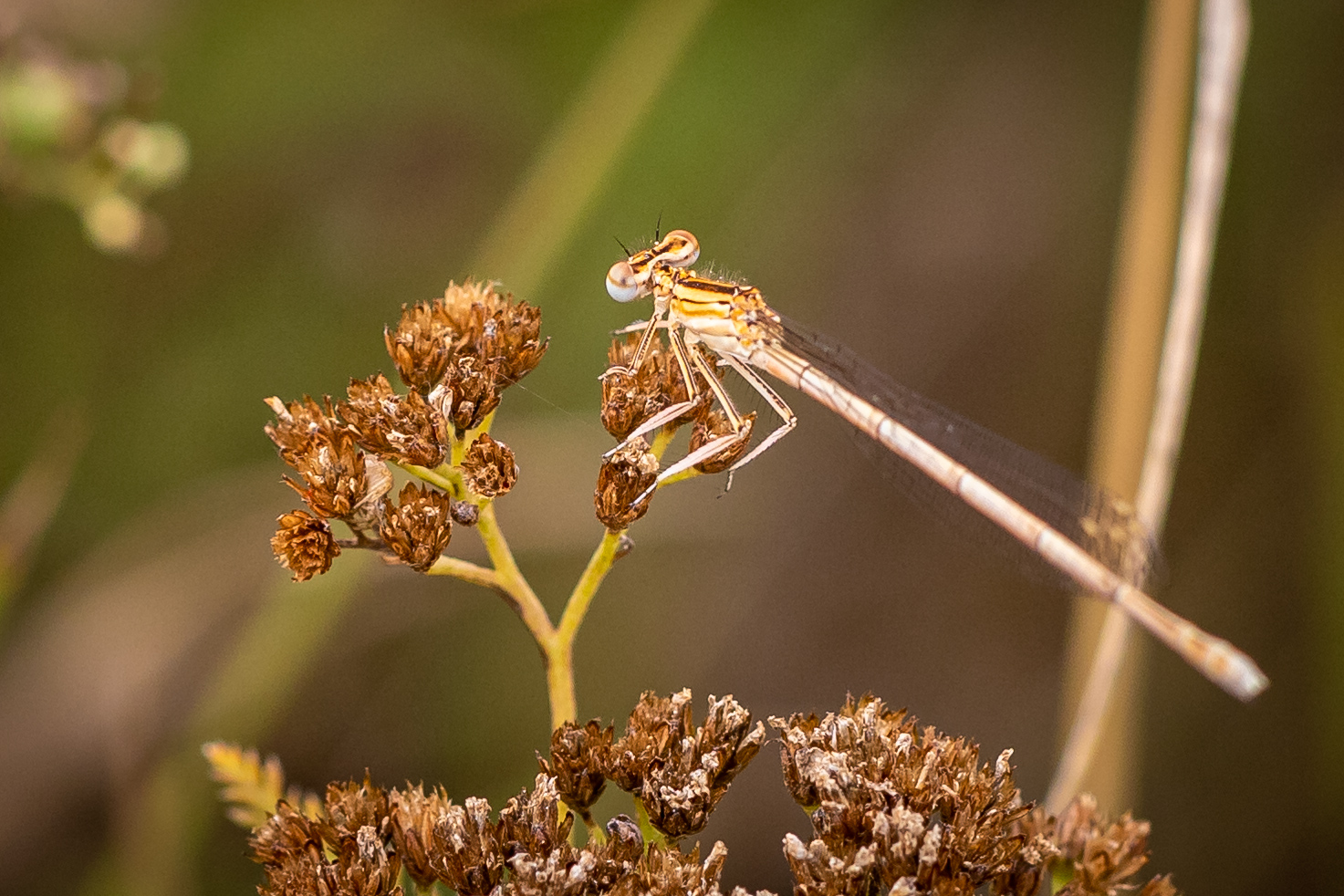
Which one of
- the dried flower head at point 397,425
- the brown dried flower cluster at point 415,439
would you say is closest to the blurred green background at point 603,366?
the brown dried flower cluster at point 415,439

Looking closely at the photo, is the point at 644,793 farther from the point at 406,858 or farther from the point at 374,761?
the point at 374,761

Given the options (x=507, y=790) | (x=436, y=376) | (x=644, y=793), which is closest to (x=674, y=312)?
(x=436, y=376)

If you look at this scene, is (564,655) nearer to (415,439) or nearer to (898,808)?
(415,439)

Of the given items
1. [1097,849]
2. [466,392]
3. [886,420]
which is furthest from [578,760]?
[886,420]

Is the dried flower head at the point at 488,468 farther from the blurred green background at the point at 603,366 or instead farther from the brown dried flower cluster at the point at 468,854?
the blurred green background at the point at 603,366

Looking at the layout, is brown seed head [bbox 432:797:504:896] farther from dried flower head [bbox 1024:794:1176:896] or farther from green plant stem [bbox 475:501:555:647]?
dried flower head [bbox 1024:794:1176:896]

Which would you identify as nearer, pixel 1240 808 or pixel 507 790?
pixel 507 790

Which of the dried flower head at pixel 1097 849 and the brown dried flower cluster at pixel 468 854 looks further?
the dried flower head at pixel 1097 849
